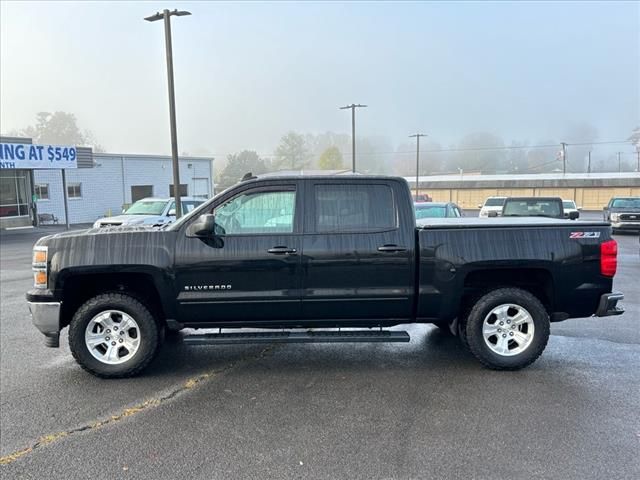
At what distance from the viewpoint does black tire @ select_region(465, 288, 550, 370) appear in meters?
5.02

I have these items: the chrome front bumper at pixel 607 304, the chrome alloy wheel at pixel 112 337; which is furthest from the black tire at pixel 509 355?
the chrome alloy wheel at pixel 112 337

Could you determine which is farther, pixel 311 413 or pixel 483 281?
pixel 483 281

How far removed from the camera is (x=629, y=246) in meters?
17.6

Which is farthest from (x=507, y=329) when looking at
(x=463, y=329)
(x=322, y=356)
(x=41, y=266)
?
(x=41, y=266)

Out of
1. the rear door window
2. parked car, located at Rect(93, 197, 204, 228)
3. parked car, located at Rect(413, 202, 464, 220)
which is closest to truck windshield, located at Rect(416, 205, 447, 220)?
parked car, located at Rect(413, 202, 464, 220)

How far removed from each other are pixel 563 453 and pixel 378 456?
1.26 m

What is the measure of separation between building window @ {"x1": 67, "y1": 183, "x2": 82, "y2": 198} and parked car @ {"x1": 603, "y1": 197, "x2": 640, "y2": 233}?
1172 inches

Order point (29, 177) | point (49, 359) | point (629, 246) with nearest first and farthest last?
point (49, 359)
point (629, 246)
point (29, 177)

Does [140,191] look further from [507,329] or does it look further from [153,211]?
[507,329]

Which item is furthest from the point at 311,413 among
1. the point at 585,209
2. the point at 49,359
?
the point at 585,209

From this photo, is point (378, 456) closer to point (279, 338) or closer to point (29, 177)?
point (279, 338)

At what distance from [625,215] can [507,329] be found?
1953 cm

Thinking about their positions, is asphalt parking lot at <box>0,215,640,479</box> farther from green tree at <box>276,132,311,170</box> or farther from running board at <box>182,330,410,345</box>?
green tree at <box>276,132,311,170</box>

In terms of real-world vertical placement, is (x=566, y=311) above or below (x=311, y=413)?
above
